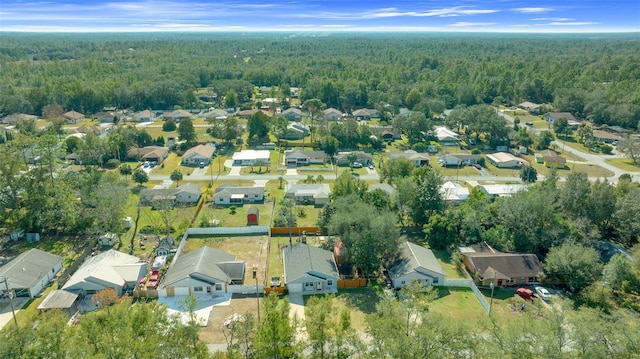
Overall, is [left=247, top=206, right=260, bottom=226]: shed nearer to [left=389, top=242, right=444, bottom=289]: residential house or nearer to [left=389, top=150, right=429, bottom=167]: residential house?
[left=389, top=242, right=444, bottom=289]: residential house

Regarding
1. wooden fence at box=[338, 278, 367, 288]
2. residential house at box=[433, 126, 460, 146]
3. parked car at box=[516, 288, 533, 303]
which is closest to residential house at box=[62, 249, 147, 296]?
wooden fence at box=[338, 278, 367, 288]

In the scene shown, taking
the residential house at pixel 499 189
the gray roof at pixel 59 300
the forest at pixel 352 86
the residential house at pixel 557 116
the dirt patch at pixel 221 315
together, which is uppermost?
the forest at pixel 352 86

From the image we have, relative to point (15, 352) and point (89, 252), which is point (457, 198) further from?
point (15, 352)

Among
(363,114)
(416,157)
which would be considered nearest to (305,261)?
(416,157)

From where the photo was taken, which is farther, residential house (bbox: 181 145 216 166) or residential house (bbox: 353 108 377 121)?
residential house (bbox: 353 108 377 121)

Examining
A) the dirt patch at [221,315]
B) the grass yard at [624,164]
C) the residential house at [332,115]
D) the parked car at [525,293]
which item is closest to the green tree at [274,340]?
the dirt patch at [221,315]

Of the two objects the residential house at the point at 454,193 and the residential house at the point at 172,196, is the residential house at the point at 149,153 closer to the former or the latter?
the residential house at the point at 172,196

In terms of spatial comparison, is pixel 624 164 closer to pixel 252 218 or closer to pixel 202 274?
pixel 252 218

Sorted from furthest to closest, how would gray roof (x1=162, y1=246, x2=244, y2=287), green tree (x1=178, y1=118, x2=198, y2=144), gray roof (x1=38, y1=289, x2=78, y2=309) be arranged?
1. green tree (x1=178, y1=118, x2=198, y2=144)
2. gray roof (x1=162, y1=246, x2=244, y2=287)
3. gray roof (x1=38, y1=289, x2=78, y2=309)
